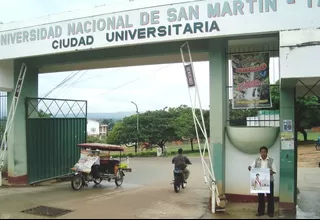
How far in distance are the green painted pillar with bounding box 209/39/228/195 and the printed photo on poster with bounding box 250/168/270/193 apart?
3.88 ft

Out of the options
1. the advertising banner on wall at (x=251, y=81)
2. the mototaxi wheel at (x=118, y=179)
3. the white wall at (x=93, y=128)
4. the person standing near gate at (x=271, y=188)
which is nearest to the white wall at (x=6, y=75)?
the mototaxi wheel at (x=118, y=179)

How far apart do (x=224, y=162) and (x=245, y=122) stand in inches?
43.9

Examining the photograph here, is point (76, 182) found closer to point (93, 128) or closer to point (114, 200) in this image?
point (114, 200)

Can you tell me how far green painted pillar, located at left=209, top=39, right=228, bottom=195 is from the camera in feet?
29.1

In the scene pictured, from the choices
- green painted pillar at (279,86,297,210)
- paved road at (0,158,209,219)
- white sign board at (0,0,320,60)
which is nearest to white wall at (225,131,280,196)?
green painted pillar at (279,86,297,210)

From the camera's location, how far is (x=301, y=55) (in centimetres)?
714

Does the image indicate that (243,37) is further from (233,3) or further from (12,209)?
(12,209)

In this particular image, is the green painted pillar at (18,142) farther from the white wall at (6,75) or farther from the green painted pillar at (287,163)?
the green painted pillar at (287,163)

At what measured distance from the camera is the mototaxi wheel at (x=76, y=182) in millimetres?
11538

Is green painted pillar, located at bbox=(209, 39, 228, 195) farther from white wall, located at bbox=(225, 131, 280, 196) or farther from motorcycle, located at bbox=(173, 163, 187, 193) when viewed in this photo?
motorcycle, located at bbox=(173, 163, 187, 193)

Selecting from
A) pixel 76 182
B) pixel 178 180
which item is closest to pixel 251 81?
pixel 178 180

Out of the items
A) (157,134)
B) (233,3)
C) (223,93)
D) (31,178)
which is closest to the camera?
(233,3)

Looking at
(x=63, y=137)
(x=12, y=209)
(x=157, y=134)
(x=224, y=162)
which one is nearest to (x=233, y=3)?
(x=224, y=162)

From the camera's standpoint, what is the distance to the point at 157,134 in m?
37.2
